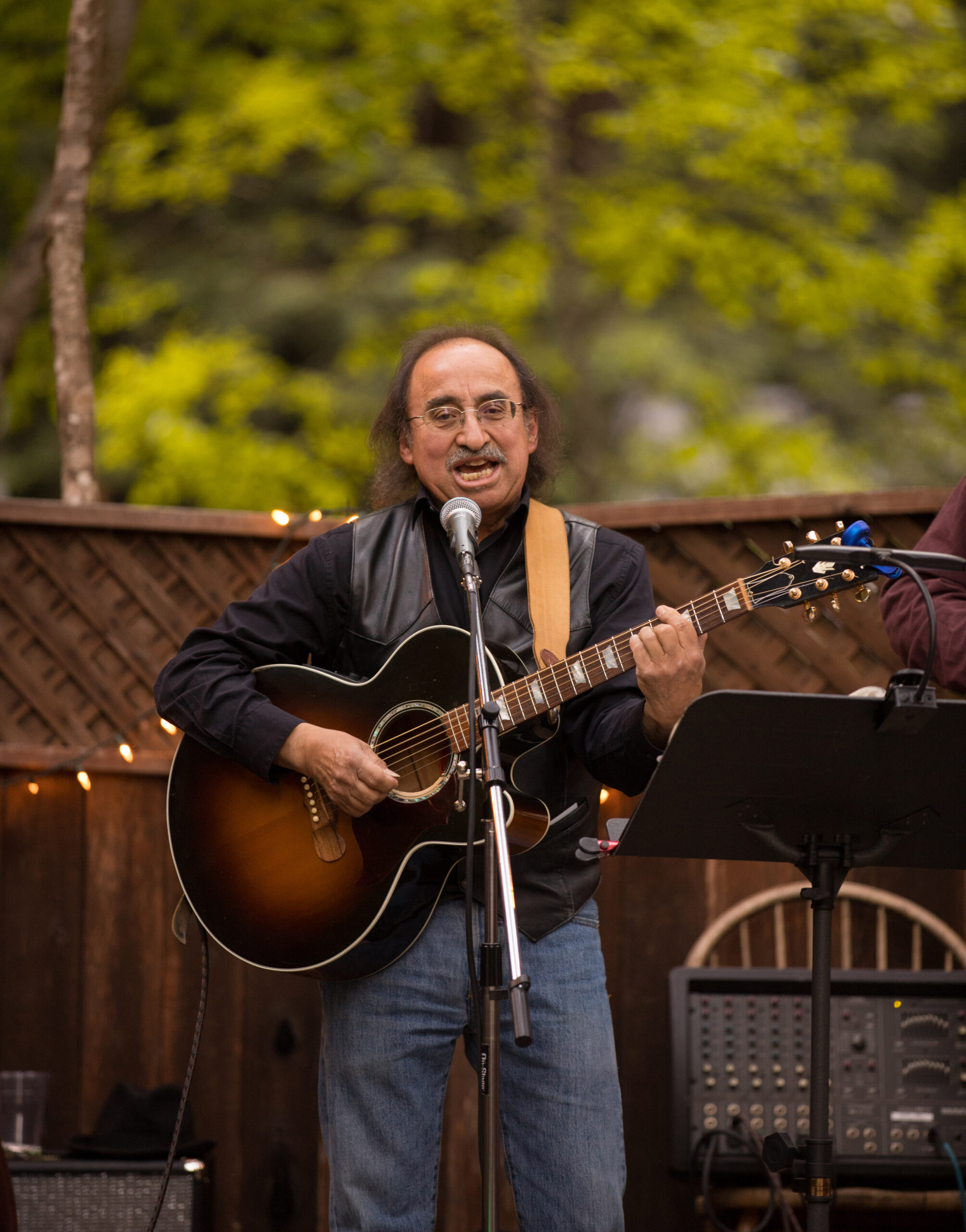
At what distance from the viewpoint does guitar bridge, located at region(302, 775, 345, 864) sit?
2465mm

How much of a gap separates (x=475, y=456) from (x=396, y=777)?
660mm

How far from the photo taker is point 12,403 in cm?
878

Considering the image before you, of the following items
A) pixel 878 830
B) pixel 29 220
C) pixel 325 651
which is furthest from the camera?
pixel 29 220

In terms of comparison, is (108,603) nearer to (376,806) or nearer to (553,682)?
(376,806)

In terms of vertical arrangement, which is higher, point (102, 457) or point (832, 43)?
point (832, 43)

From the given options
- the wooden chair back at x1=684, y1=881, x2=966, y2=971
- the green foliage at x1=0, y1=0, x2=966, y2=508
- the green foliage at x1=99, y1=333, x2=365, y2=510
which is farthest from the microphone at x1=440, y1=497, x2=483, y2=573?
the green foliage at x1=99, y1=333, x2=365, y2=510

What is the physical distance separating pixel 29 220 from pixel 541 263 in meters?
3.86

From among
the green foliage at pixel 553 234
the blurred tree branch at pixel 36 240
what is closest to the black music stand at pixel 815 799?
the blurred tree branch at pixel 36 240

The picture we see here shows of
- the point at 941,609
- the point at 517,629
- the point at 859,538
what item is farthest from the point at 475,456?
the point at 941,609

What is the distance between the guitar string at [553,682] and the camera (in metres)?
2.28

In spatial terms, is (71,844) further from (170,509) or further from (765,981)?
(765,981)

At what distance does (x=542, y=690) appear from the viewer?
2.38 meters

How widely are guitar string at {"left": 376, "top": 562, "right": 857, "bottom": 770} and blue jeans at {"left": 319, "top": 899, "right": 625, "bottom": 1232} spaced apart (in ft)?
0.92

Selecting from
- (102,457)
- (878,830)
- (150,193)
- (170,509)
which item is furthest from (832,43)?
(878,830)
